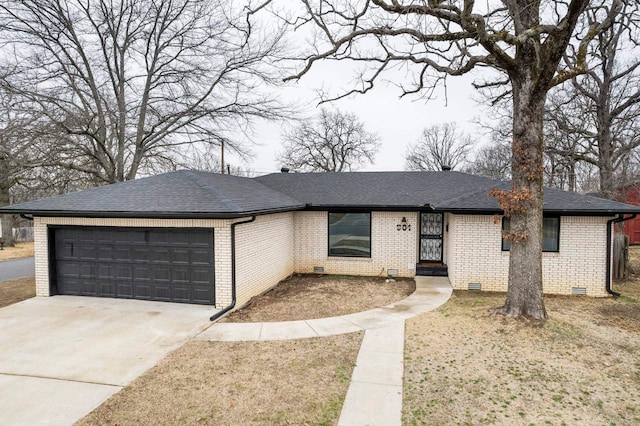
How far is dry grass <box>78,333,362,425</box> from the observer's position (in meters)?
4.38

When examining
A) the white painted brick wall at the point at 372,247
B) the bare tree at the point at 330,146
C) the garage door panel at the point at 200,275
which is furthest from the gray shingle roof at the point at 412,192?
the bare tree at the point at 330,146

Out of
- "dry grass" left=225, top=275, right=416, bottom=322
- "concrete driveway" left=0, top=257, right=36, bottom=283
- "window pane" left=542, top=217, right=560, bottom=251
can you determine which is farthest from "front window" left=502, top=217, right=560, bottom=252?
"concrete driveway" left=0, top=257, right=36, bottom=283

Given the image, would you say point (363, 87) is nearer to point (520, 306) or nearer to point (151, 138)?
point (520, 306)

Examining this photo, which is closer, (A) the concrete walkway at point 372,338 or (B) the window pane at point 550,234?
(A) the concrete walkway at point 372,338

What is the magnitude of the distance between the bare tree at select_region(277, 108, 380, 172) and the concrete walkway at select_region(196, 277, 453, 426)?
31708 mm

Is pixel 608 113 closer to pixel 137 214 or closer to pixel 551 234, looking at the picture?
pixel 551 234

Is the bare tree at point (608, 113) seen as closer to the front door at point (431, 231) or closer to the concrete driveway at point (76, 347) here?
the front door at point (431, 231)

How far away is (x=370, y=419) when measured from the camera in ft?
14.2

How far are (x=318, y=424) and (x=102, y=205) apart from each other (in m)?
8.22

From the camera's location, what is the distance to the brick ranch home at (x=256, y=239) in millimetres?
8969

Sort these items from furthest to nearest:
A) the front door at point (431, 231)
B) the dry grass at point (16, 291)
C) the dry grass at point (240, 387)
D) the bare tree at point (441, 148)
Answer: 1. the bare tree at point (441, 148)
2. the front door at point (431, 231)
3. the dry grass at point (16, 291)
4. the dry grass at point (240, 387)

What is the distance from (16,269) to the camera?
15.5 metres

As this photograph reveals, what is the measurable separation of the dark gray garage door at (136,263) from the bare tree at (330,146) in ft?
103

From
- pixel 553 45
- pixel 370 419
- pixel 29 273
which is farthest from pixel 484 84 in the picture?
pixel 29 273
